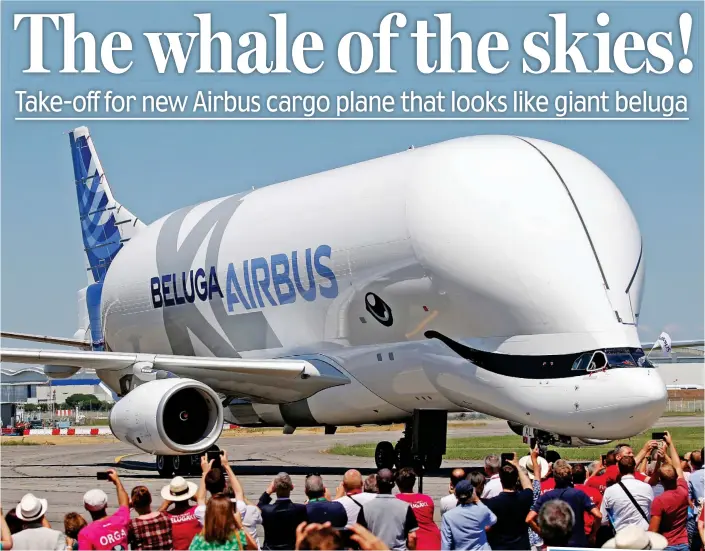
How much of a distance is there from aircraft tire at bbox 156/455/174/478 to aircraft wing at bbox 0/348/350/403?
60.5 inches

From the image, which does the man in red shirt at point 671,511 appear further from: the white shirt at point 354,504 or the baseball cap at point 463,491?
the white shirt at point 354,504

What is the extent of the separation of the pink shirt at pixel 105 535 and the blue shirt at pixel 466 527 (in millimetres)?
2409

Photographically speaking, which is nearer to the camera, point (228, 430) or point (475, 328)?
point (475, 328)

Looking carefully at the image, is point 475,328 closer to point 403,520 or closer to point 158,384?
point 158,384

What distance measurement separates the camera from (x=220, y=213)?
1038 inches

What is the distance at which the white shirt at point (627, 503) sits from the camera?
10.4m

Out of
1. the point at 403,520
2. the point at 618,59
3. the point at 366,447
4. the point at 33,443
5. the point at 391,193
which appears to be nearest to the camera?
the point at 403,520

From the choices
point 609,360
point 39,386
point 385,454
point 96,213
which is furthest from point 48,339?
point 39,386

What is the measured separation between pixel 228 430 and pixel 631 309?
44.6 metres

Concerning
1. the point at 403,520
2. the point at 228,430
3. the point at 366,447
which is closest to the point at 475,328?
the point at 403,520

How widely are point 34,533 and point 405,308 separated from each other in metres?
12.1

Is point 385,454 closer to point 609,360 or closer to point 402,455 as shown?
point 402,455

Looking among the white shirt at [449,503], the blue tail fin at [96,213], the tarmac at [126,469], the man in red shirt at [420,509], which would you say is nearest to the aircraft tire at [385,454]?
the tarmac at [126,469]

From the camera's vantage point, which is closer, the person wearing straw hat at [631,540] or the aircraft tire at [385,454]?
the person wearing straw hat at [631,540]
